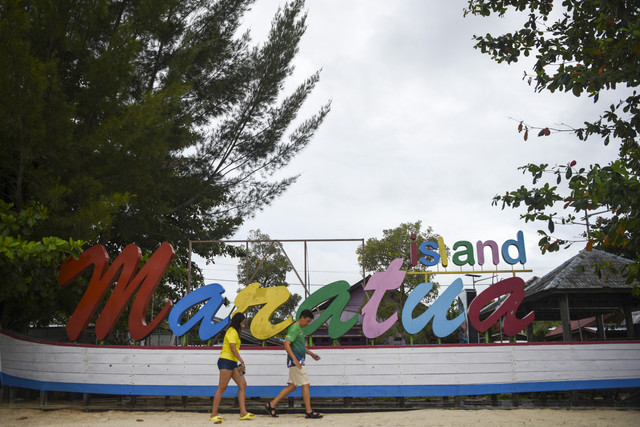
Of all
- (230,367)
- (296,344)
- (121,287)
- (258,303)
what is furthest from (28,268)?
(296,344)

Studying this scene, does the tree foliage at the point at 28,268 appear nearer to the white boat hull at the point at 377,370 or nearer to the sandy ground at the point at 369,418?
the white boat hull at the point at 377,370

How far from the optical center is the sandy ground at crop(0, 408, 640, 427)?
915 centimetres

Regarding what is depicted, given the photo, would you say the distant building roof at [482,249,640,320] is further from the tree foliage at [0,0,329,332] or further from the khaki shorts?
Result: the tree foliage at [0,0,329,332]

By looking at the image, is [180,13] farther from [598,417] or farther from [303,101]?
[598,417]

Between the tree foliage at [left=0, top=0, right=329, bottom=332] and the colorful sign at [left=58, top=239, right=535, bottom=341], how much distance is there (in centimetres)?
154

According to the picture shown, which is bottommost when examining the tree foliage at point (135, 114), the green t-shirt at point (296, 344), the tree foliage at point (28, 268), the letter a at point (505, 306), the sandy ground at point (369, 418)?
the sandy ground at point (369, 418)

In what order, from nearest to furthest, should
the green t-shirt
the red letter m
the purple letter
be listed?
the green t-shirt, the red letter m, the purple letter

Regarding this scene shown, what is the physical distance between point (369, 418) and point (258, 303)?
11.6 ft

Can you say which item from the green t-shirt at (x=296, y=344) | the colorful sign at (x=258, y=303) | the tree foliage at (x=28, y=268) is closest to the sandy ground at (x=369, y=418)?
the green t-shirt at (x=296, y=344)

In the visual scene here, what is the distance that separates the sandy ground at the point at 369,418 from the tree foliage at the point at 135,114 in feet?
13.8

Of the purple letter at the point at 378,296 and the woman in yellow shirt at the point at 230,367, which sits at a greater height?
the purple letter at the point at 378,296

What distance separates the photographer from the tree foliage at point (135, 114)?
1190cm

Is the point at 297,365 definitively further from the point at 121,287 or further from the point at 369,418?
the point at 121,287

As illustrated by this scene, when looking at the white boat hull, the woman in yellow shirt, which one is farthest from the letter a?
the woman in yellow shirt
